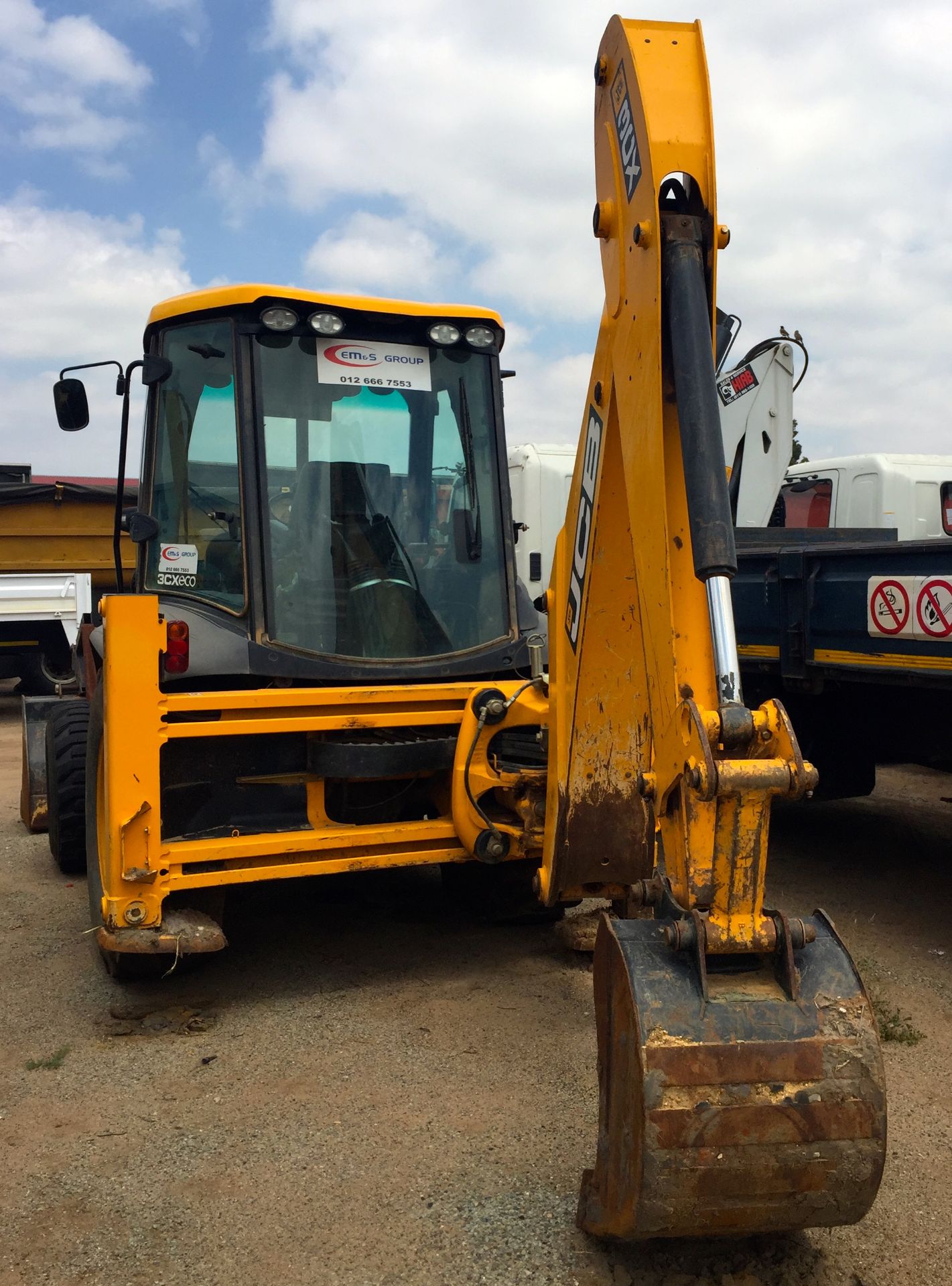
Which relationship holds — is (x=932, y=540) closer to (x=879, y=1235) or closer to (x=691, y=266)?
(x=691, y=266)

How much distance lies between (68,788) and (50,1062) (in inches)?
82.8

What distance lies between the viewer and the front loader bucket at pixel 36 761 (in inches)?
249

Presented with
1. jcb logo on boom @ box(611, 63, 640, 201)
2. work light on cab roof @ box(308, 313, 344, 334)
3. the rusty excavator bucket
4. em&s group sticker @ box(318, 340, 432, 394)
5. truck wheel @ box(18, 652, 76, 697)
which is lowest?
truck wheel @ box(18, 652, 76, 697)

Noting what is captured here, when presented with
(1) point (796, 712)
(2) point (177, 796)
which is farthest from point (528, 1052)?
(1) point (796, 712)

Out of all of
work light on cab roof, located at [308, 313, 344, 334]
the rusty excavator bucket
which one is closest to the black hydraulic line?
the rusty excavator bucket

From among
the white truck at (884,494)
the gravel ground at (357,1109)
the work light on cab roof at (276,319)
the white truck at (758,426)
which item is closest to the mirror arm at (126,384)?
the work light on cab roof at (276,319)

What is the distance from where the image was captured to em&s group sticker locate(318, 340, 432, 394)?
4254mm

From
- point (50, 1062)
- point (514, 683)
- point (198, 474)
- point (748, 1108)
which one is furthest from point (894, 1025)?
point (198, 474)

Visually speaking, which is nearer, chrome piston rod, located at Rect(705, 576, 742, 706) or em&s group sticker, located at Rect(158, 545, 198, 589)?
Result: chrome piston rod, located at Rect(705, 576, 742, 706)

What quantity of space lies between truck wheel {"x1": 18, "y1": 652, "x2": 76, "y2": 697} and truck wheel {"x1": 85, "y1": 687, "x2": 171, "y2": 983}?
8.40 metres

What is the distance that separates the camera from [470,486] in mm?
4480

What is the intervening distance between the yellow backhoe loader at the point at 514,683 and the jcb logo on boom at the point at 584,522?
0.02 m

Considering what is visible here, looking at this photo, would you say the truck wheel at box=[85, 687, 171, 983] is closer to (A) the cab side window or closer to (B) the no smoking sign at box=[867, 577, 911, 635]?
(A) the cab side window

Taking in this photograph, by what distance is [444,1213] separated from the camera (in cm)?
260
